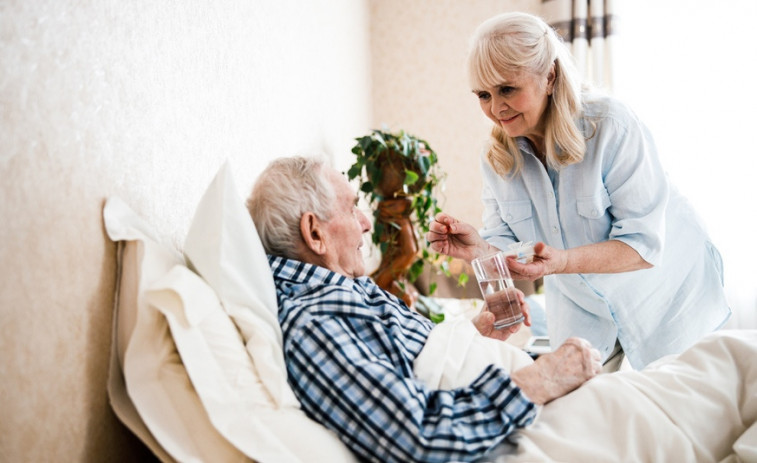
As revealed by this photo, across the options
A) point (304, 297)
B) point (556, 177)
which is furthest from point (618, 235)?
point (304, 297)

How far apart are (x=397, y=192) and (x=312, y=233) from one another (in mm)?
1377

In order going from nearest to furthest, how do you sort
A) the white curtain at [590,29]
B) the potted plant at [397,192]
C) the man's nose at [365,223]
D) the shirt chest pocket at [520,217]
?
the man's nose at [365,223], the shirt chest pocket at [520,217], the potted plant at [397,192], the white curtain at [590,29]

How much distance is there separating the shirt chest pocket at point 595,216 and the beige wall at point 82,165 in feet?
3.28

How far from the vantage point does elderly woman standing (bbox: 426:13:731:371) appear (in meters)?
1.62

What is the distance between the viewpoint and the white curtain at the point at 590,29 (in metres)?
3.56

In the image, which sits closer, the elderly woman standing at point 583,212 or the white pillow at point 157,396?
the white pillow at point 157,396

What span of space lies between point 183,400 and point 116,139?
0.46 m

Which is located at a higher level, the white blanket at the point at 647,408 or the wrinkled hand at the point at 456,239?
the wrinkled hand at the point at 456,239

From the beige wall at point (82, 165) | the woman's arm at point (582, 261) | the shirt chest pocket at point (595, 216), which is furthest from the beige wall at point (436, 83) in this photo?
the beige wall at point (82, 165)

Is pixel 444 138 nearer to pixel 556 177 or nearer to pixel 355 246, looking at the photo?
pixel 556 177

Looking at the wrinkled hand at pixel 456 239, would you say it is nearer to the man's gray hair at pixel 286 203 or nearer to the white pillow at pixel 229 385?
the man's gray hair at pixel 286 203

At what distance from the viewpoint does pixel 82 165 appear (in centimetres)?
95

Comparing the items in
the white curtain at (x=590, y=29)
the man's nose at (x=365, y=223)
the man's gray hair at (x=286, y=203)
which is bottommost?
the man's nose at (x=365, y=223)

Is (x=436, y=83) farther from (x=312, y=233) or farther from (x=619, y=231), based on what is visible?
(x=312, y=233)
